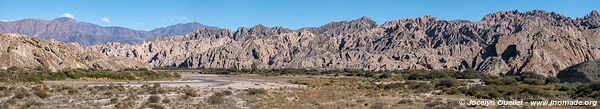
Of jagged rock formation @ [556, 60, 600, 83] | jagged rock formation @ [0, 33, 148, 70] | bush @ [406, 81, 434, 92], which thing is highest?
jagged rock formation @ [0, 33, 148, 70]

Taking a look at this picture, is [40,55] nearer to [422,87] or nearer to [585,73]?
[422,87]

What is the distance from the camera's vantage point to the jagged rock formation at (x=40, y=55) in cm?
10443

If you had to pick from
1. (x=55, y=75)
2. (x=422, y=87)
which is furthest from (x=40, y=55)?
(x=422, y=87)

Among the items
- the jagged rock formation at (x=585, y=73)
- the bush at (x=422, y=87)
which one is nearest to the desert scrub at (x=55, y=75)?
the bush at (x=422, y=87)

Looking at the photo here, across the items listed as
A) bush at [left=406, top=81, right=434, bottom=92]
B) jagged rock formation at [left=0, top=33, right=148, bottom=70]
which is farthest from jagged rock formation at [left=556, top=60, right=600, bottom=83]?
jagged rock formation at [left=0, top=33, right=148, bottom=70]

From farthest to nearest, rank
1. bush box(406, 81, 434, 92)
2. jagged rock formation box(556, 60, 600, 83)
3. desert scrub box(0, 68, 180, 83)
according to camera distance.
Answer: jagged rock formation box(556, 60, 600, 83) < desert scrub box(0, 68, 180, 83) < bush box(406, 81, 434, 92)

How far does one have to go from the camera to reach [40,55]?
365 ft

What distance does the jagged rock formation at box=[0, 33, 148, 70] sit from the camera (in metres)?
104

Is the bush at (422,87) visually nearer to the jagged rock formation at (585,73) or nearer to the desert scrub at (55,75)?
the jagged rock formation at (585,73)

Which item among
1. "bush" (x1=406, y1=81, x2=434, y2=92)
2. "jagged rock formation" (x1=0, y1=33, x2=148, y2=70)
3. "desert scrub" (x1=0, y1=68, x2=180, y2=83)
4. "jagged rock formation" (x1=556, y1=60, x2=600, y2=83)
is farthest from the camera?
"jagged rock formation" (x1=0, y1=33, x2=148, y2=70)

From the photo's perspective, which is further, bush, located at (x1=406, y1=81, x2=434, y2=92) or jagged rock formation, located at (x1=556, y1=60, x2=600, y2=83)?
jagged rock formation, located at (x1=556, y1=60, x2=600, y2=83)

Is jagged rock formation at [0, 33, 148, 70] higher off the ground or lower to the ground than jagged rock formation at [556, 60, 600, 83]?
higher

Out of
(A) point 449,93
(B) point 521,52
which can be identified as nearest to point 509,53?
(B) point 521,52

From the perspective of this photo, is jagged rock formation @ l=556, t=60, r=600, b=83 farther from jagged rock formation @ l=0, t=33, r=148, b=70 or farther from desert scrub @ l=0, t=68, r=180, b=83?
jagged rock formation @ l=0, t=33, r=148, b=70
